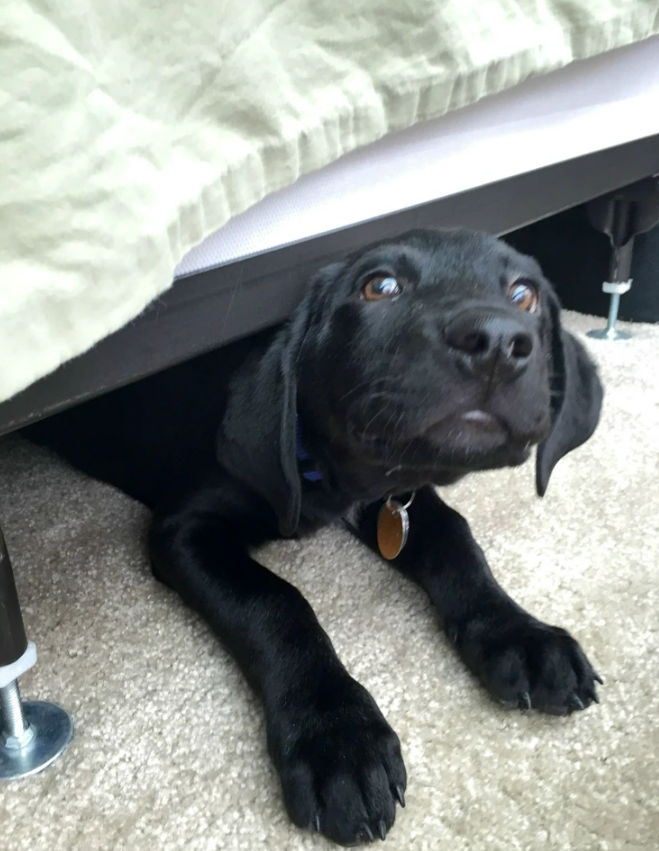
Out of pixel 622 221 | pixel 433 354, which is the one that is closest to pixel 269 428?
pixel 433 354

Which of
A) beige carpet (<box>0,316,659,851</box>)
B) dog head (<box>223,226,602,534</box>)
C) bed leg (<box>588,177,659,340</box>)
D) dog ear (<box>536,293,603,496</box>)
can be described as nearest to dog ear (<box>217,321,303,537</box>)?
dog head (<box>223,226,602,534</box>)

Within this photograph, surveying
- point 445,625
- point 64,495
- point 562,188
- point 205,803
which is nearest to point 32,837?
point 205,803

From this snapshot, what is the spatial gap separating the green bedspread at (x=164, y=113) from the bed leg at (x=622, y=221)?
1207 mm

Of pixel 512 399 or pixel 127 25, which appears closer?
pixel 127 25

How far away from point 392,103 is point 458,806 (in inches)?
29.4

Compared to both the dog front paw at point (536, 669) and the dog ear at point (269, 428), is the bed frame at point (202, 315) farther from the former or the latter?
the dog front paw at point (536, 669)

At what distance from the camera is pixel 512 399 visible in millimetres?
805

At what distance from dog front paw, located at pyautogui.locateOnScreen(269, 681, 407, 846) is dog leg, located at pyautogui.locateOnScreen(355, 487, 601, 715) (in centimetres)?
18

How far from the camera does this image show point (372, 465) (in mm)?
993

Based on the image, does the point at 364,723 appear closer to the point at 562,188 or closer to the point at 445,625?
the point at 445,625

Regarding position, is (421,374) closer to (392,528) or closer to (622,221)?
(392,528)

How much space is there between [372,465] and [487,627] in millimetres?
256

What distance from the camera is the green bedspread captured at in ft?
1.88

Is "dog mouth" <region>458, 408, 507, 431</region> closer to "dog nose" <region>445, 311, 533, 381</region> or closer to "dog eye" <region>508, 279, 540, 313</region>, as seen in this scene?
"dog nose" <region>445, 311, 533, 381</region>
